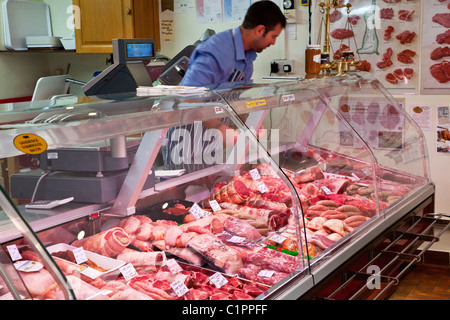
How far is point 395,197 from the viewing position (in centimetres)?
289

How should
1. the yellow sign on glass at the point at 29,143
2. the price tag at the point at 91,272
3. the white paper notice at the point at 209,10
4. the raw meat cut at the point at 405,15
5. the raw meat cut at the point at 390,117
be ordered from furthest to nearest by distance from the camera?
the white paper notice at the point at 209,10, the raw meat cut at the point at 405,15, the raw meat cut at the point at 390,117, the price tag at the point at 91,272, the yellow sign on glass at the point at 29,143

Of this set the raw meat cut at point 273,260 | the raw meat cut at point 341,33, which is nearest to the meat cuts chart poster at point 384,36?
the raw meat cut at point 341,33

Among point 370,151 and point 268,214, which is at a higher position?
point 370,151

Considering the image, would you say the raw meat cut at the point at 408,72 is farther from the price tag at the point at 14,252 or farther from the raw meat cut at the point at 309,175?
the price tag at the point at 14,252

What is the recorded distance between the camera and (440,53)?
4.38m

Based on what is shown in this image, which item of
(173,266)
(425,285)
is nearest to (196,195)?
(173,266)

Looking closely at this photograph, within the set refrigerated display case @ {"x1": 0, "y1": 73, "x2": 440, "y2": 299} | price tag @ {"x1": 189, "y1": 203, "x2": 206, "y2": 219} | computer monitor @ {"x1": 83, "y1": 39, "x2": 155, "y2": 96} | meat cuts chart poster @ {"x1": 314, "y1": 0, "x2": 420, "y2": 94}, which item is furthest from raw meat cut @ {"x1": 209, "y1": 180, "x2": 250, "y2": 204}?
meat cuts chart poster @ {"x1": 314, "y1": 0, "x2": 420, "y2": 94}

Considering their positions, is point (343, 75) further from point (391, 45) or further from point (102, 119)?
point (102, 119)

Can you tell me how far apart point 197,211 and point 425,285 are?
234 cm

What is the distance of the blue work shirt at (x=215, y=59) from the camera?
3334mm

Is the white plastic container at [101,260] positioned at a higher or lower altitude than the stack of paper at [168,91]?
lower
